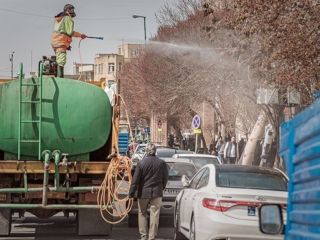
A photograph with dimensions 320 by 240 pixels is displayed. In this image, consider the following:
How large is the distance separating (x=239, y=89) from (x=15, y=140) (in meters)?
21.3

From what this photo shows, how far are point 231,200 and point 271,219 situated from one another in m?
6.37

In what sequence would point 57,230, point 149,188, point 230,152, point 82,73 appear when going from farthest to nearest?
point 230,152 → point 82,73 → point 57,230 → point 149,188

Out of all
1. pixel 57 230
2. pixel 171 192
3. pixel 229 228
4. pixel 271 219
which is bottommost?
pixel 57 230

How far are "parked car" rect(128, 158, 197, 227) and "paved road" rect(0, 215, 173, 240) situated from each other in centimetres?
33

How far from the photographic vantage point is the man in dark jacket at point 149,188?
1278 cm

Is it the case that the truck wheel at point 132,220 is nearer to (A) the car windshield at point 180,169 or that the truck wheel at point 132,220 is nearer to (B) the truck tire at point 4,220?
(A) the car windshield at point 180,169

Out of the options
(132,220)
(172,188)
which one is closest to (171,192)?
(172,188)

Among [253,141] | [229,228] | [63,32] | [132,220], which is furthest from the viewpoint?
[253,141]

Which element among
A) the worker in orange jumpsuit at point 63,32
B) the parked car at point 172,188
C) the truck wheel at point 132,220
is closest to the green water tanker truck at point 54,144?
the worker in orange jumpsuit at point 63,32

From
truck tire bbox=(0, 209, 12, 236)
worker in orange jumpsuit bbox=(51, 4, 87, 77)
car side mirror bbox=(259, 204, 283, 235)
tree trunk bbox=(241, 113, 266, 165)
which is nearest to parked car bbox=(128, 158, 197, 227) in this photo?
truck tire bbox=(0, 209, 12, 236)

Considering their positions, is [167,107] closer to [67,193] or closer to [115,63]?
[67,193]

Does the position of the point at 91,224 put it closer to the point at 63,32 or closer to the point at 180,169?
the point at 63,32

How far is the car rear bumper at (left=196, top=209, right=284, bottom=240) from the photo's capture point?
32.6ft

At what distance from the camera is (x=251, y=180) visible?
10.8 meters
